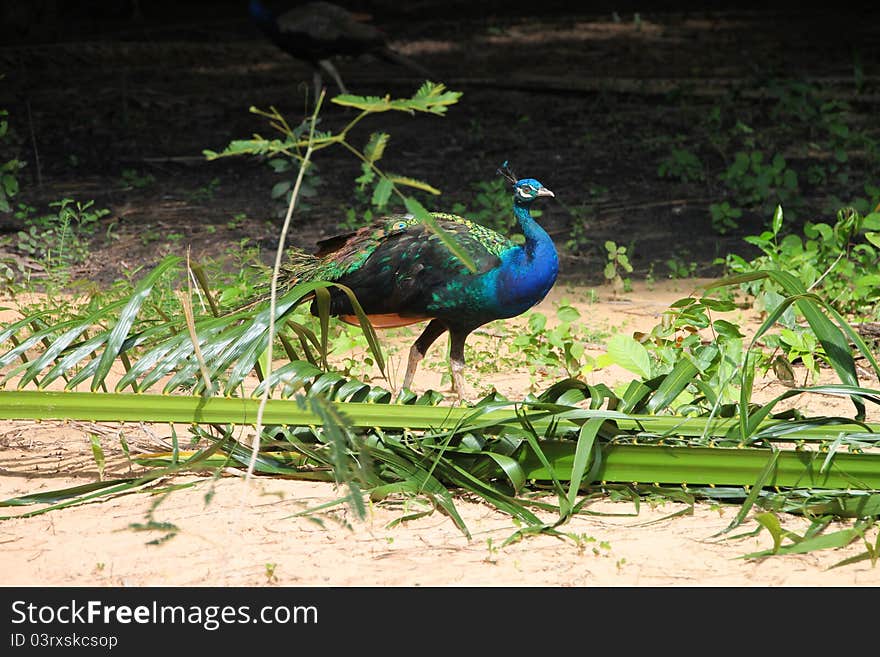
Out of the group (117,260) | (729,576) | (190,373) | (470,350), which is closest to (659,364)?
(470,350)

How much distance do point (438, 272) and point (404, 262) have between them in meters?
0.15

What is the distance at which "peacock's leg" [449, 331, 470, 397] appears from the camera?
14.8 feet

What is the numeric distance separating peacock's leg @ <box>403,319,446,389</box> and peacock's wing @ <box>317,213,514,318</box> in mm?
224

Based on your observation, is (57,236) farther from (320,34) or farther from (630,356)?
(630,356)

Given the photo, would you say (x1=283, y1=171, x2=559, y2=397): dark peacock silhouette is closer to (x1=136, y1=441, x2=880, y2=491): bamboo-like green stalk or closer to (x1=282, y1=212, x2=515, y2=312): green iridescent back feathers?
(x1=282, y1=212, x2=515, y2=312): green iridescent back feathers

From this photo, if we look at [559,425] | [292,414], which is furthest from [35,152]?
[559,425]

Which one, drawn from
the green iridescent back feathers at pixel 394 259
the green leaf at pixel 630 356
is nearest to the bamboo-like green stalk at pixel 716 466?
the green leaf at pixel 630 356

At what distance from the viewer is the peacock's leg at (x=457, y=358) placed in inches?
178

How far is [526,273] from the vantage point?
421cm

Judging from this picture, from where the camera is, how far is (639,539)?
122 inches

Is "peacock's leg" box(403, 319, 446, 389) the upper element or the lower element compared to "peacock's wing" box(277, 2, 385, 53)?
lower

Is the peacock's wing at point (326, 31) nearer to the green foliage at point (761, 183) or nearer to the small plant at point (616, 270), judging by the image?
the green foliage at point (761, 183)

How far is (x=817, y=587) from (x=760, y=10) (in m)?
13.0

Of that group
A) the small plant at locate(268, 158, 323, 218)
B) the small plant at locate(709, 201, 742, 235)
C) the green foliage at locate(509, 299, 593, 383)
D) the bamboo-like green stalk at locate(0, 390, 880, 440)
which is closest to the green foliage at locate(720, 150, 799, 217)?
the small plant at locate(709, 201, 742, 235)
